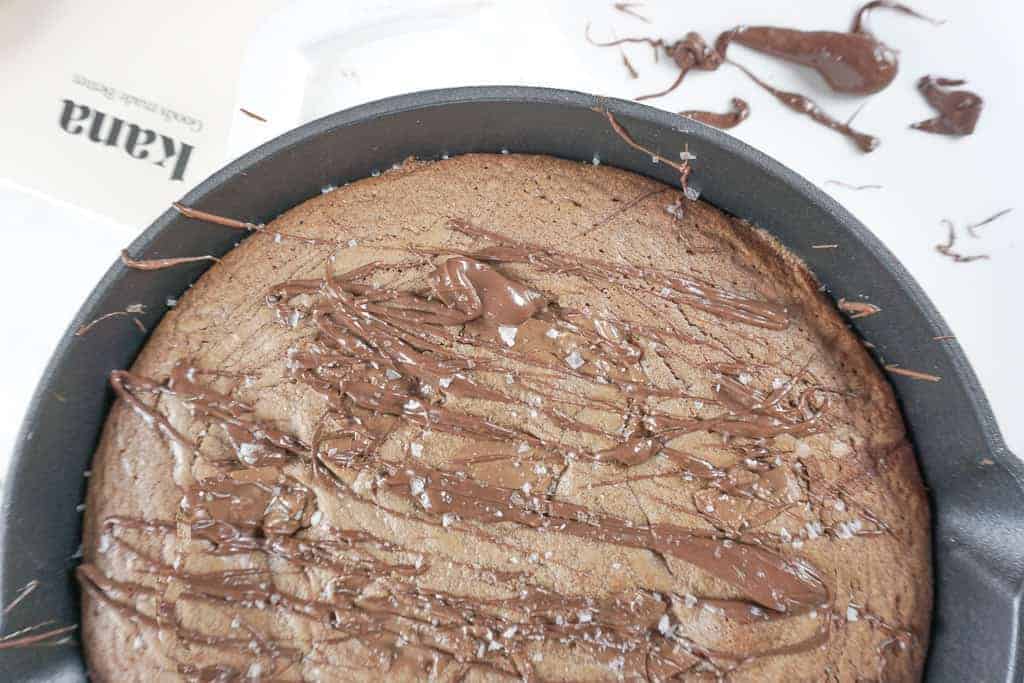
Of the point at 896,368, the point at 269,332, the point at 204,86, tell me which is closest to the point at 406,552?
the point at 269,332

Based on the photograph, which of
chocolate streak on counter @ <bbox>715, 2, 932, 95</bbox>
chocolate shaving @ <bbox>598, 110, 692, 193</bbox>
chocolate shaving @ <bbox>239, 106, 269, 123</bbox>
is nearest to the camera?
chocolate shaving @ <bbox>598, 110, 692, 193</bbox>

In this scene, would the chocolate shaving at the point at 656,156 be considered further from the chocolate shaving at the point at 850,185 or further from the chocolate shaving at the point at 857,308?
the chocolate shaving at the point at 850,185

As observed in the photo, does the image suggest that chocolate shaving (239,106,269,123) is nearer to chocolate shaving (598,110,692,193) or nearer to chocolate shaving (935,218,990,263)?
chocolate shaving (598,110,692,193)

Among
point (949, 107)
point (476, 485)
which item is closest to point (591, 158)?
point (476, 485)

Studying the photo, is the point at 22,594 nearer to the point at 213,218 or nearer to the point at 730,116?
the point at 213,218

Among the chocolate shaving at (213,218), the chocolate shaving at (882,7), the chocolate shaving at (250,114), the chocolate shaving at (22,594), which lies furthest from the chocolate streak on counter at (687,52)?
Result: the chocolate shaving at (22,594)

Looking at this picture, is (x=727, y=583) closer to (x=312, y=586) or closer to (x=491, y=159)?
(x=312, y=586)

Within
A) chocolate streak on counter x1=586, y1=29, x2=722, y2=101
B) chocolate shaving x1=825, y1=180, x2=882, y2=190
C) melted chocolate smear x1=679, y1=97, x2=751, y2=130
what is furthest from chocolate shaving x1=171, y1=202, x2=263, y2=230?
chocolate shaving x1=825, y1=180, x2=882, y2=190
